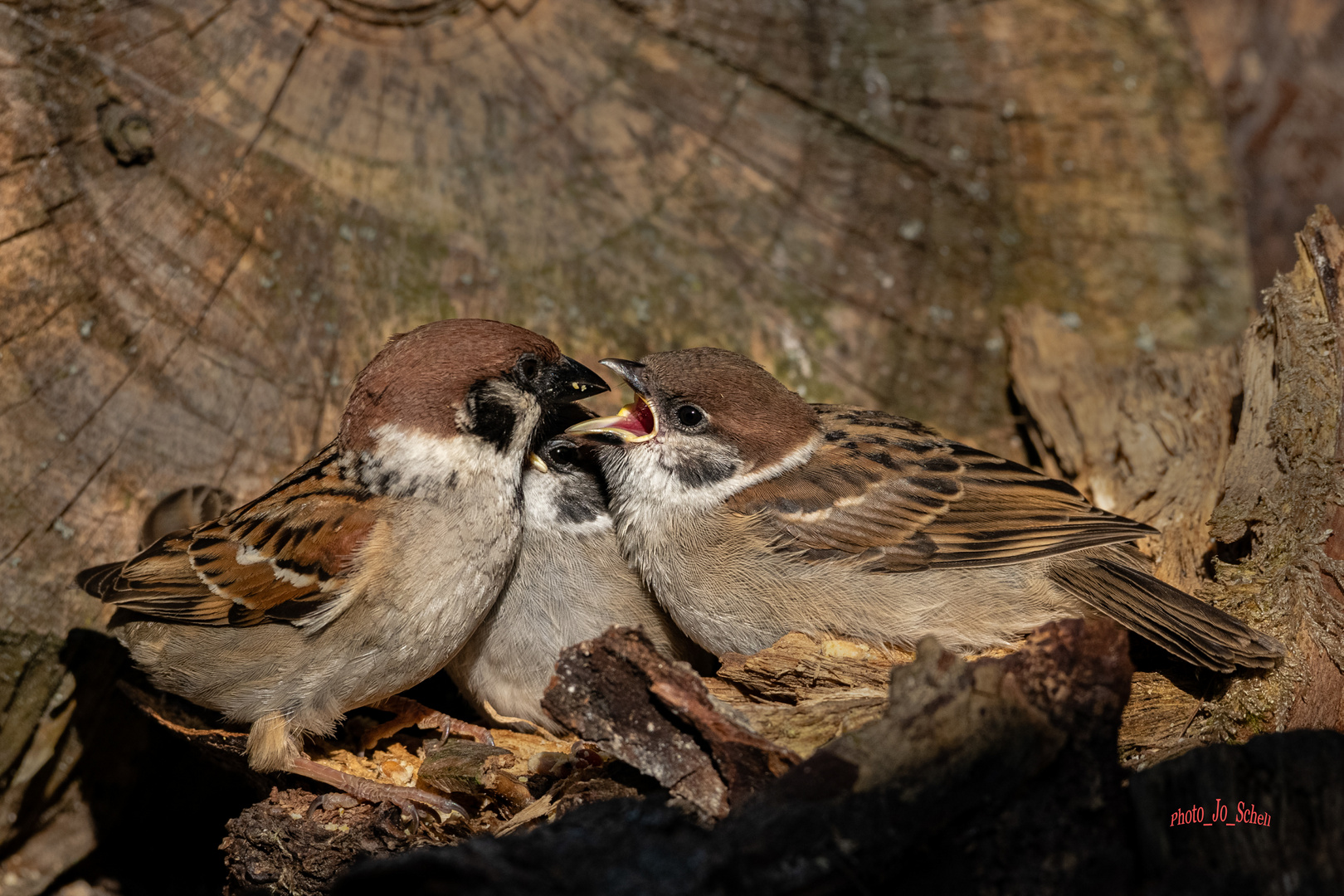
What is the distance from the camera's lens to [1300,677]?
9.87 feet

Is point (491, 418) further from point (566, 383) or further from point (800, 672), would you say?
point (800, 672)

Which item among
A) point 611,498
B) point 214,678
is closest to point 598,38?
point 611,498

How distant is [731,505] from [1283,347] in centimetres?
214

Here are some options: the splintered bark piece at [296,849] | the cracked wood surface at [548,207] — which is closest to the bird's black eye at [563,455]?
the cracked wood surface at [548,207]

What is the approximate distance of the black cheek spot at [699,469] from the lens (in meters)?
3.60

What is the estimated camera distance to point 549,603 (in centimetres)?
359

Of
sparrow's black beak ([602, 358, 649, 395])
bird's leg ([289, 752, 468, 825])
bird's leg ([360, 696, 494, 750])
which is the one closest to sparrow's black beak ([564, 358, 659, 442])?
sparrow's black beak ([602, 358, 649, 395])

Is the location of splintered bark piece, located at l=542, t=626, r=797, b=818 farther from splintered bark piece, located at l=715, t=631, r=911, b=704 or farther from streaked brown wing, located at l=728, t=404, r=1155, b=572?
streaked brown wing, located at l=728, t=404, r=1155, b=572

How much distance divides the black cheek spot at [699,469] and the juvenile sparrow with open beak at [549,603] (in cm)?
36

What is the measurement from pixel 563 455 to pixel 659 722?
1542 mm

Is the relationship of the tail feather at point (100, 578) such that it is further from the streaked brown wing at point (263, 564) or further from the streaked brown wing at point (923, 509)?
the streaked brown wing at point (923, 509)

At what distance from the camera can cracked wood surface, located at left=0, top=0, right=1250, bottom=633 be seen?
12.2ft

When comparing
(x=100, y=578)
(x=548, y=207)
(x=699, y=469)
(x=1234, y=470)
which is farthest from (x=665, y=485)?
(x=1234, y=470)

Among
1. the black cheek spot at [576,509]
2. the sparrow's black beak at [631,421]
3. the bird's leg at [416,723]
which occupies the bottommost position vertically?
the bird's leg at [416,723]
